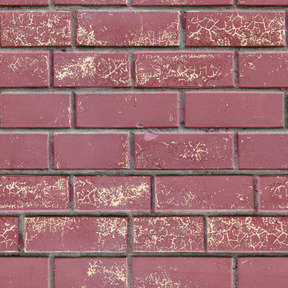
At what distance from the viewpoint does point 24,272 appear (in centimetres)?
104

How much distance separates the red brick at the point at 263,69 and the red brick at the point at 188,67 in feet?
0.13

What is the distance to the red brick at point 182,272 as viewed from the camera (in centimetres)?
103

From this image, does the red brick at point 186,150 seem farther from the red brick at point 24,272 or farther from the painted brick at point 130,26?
the red brick at point 24,272

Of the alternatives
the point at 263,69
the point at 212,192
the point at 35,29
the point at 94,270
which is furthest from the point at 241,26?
the point at 94,270

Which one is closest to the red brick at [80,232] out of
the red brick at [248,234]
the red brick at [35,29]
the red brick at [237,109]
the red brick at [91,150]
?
the red brick at [91,150]

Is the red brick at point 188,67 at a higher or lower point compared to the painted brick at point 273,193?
higher

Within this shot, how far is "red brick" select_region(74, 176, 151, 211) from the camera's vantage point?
1.03 m

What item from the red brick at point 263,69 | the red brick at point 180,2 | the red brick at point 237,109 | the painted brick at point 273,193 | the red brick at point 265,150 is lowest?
the painted brick at point 273,193

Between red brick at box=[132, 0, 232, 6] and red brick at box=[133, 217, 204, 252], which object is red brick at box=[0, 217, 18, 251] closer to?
red brick at box=[133, 217, 204, 252]

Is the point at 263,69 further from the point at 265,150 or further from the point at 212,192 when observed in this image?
the point at 212,192

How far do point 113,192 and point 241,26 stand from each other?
0.69 meters

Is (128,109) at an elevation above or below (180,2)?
below

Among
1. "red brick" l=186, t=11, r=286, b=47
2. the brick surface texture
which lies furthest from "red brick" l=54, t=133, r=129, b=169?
A: "red brick" l=186, t=11, r=286, b=47

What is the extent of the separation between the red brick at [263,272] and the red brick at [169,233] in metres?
0.16
